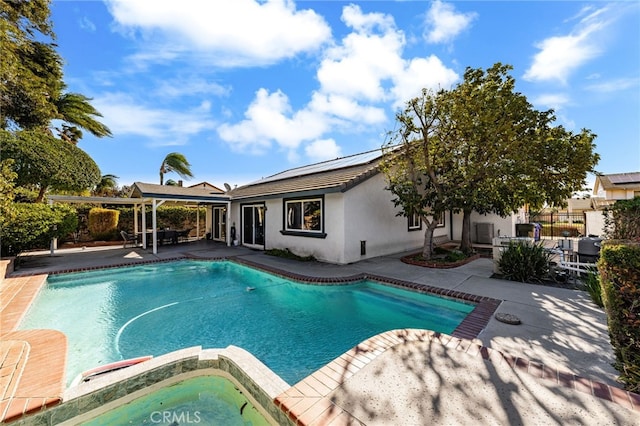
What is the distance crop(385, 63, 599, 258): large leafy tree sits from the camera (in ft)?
26.5

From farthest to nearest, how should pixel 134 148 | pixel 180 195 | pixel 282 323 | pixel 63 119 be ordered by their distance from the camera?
pixel 134 148 → pixel 63 119 → pixel 180 195 → pixel 282 323

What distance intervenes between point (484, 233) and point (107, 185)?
32037 millimetres

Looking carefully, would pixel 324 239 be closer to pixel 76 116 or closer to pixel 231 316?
pixel 231 316

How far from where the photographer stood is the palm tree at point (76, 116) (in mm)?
17047

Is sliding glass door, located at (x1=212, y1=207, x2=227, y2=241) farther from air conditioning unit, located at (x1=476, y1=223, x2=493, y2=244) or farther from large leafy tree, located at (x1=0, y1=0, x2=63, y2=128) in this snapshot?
air conditioning unit, located at (x1=476, y1=223, x2=493, y2=244)

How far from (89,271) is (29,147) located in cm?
737

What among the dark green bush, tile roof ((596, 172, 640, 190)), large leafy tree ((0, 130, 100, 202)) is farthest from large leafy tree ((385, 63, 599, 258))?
tile roof ((596, 172, 640, 190))

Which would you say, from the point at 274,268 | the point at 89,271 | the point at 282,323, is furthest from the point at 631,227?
the point at 89,271

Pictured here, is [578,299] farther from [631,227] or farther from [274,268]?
[274,268]

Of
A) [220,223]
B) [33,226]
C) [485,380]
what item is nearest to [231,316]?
[485,380]

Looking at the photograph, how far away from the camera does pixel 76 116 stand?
17.4 meters

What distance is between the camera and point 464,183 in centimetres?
926

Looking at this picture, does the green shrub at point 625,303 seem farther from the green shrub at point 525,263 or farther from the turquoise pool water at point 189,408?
the green shrub at point 525,263

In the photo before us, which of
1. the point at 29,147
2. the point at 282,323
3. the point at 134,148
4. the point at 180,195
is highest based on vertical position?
the point at 134,148
